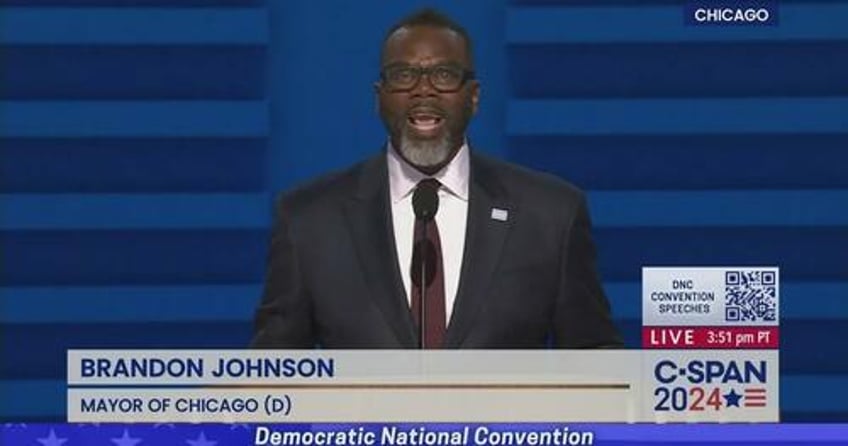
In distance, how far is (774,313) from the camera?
3014 mm

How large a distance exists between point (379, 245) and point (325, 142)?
64cm

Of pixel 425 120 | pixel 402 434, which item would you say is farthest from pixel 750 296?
pixel 402 434

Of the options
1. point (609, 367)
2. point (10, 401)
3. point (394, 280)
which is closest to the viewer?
point (609, 367)

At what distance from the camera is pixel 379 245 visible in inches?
120

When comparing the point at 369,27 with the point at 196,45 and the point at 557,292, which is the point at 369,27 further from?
the point at 557,292

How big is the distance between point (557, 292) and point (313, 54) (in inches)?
35.3

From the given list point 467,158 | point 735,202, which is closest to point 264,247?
point 467,158

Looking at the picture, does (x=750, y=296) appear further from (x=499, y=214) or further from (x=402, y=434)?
(x=402, y=434)

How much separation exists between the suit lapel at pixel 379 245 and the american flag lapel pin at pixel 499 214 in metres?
0.17

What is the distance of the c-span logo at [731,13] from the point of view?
3.51 metres

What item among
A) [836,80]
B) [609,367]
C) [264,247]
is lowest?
[609,367]

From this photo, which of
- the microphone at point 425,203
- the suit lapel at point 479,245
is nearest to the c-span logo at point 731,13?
the suit lapel at point 479,245

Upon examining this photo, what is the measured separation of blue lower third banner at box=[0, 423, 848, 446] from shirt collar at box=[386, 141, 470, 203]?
54 cm
